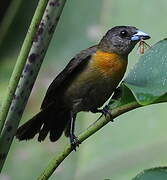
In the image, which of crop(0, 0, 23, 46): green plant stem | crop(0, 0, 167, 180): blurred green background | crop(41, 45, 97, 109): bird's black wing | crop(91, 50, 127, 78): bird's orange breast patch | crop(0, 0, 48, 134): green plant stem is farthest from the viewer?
crop(0, 0, 23, 46): green plant stem

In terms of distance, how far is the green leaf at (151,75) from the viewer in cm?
142

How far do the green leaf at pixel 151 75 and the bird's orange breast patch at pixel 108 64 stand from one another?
76 centimetres

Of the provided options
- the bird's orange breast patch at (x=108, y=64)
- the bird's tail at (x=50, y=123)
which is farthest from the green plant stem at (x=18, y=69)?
the bird's orange breast patch at (x=108, y=64)

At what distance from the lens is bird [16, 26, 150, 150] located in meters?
2.43

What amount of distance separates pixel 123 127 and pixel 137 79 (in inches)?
65.4

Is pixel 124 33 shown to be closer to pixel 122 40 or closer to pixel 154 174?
pixel 122 40

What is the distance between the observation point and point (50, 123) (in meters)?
2.51

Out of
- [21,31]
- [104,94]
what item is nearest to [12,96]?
[104,94]

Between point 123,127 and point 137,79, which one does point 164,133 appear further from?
point 137,79

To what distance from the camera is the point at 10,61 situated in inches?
143

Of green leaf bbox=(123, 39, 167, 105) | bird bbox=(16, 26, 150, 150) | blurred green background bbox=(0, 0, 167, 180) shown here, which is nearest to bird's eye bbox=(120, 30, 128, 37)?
bird bbox=(16, 26, 150, 150)

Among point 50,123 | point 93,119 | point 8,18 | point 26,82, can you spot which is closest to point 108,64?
point 50,123

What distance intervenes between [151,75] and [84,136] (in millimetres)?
309

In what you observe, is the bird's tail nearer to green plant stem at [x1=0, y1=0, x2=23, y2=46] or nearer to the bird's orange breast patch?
the bird's orange breast patch
